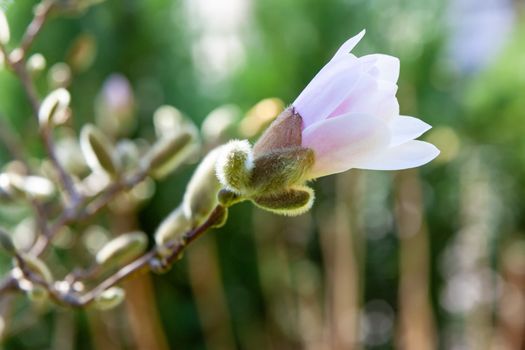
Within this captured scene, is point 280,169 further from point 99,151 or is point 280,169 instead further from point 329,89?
point 99,151

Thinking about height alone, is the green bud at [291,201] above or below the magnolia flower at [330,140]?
below

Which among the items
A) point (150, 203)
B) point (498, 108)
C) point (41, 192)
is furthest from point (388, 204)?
point (41, 192)

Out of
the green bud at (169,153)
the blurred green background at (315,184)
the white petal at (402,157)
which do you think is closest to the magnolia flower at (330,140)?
the white petal at (402,157)

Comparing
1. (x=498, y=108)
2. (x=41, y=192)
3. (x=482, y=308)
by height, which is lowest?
(x=482, y=308)

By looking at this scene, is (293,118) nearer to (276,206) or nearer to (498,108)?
(276,206)

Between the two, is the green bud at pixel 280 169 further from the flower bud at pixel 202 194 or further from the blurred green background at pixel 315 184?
the blurred green background at pixel 315 184

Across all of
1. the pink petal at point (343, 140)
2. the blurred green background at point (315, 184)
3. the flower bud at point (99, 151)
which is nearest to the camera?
the pink petal at point (343, 140)

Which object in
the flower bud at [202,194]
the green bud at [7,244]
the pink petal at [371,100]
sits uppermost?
the pink petal at [371,100]
